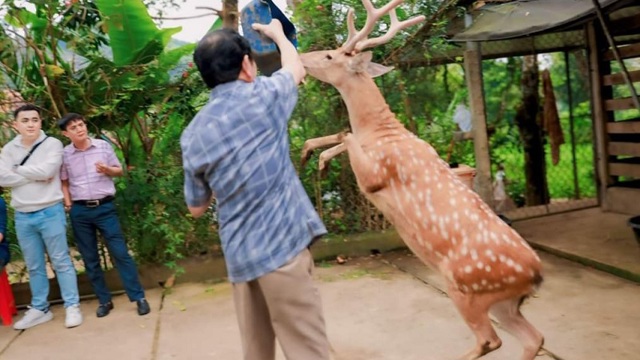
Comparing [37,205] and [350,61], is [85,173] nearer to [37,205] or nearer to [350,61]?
[37,205]

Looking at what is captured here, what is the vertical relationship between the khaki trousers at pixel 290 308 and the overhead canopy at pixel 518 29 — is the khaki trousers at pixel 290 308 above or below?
below

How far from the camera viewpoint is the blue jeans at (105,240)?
16.6ft

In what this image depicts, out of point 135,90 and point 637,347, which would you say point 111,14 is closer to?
point 135,90

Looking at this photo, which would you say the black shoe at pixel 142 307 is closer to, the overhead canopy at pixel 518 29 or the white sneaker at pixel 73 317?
the white sneaker at pixel 73 317

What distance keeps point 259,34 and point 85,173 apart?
7.47 ft

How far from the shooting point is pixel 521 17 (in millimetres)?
5586

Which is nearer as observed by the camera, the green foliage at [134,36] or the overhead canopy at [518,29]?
the overhead canopy at [518,29]

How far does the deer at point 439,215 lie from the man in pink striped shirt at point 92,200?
205 cm

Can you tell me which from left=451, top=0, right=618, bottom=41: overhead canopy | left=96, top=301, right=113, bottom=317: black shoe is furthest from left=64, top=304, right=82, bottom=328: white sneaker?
left=451, top=0, right=618, bottom=41: overhead canopy

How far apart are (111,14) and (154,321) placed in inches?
101

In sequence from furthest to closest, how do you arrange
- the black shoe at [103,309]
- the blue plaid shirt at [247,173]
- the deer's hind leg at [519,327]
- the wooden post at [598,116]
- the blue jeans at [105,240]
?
the wooden post at [598,116]
the black shoe at [103,309]
the blue jeans at [105,240]
the deer's hind leg at [519,327]
the blue plaid shirt at [247,173]

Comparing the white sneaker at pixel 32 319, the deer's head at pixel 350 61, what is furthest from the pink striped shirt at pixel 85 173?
the deer's head at pixel 350 61

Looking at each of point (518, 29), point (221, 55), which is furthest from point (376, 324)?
point (518, 29)

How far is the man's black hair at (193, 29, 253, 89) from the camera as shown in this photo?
2.41 meters
